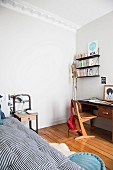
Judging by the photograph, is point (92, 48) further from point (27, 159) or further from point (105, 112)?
point (27, 159)

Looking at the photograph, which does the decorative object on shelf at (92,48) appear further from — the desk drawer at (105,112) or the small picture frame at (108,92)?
the desk drawer at (105,112)

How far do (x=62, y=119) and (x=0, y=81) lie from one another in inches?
77.9

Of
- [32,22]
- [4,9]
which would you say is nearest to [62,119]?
[32,22]

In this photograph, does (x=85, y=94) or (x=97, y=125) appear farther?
(x=85, y=94)

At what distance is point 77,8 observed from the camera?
290 cm

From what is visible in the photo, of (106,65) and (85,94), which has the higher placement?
(106,65)

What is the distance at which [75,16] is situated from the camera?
10.7 feet

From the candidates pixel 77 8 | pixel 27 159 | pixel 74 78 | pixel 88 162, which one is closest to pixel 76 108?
pixel 74 78

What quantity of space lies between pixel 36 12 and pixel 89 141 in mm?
3031

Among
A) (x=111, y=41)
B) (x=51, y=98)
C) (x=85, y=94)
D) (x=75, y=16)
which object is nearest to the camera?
(x=111, y=41)

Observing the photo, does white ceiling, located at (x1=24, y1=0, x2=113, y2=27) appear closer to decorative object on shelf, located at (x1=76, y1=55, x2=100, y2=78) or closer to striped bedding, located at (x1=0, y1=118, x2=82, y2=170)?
decorative object on shelf, located at (x1=76, y1=55, x2=100, y2=78)

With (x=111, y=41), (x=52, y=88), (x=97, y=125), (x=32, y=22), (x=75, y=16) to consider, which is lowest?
(x=97, y=125)

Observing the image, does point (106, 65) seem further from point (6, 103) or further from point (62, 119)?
point (6, 103)

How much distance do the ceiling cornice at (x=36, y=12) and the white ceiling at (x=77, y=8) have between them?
0.12 meters
